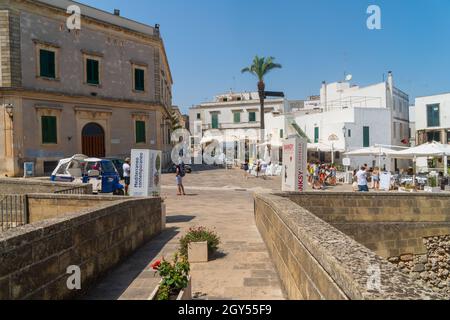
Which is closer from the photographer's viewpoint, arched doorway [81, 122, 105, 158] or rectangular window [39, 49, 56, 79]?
rectangular window [39, 49, 56, 79]

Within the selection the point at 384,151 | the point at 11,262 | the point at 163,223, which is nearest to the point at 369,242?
the point at 163,223

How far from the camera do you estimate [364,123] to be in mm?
30953

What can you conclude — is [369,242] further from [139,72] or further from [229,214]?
[139,72]

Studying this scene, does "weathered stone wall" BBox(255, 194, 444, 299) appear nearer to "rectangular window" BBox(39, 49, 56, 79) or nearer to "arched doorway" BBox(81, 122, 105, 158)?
"rectangular window" BBox(39, 49, 56, 79)

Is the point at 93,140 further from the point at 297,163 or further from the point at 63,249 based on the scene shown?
the point at 63,249

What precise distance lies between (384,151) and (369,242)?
40.1 feet

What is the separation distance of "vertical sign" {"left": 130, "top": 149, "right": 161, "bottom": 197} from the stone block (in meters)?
4.17

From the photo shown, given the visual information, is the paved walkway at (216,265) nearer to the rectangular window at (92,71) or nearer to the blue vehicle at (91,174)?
the blue vehicle at (91,174)

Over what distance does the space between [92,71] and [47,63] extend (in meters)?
3.30

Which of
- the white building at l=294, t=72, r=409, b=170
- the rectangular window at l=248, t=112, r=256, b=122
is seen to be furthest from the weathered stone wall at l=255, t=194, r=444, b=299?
the rectangular window at l=248, t=112, r=256, b=122

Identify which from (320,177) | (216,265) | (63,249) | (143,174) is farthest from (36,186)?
(320,177)

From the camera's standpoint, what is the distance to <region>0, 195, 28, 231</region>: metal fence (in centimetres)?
987

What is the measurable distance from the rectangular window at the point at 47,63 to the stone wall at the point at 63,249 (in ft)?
65.3

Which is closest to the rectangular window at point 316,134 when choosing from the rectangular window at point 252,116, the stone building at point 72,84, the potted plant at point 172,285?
the stone building at point 72,84
